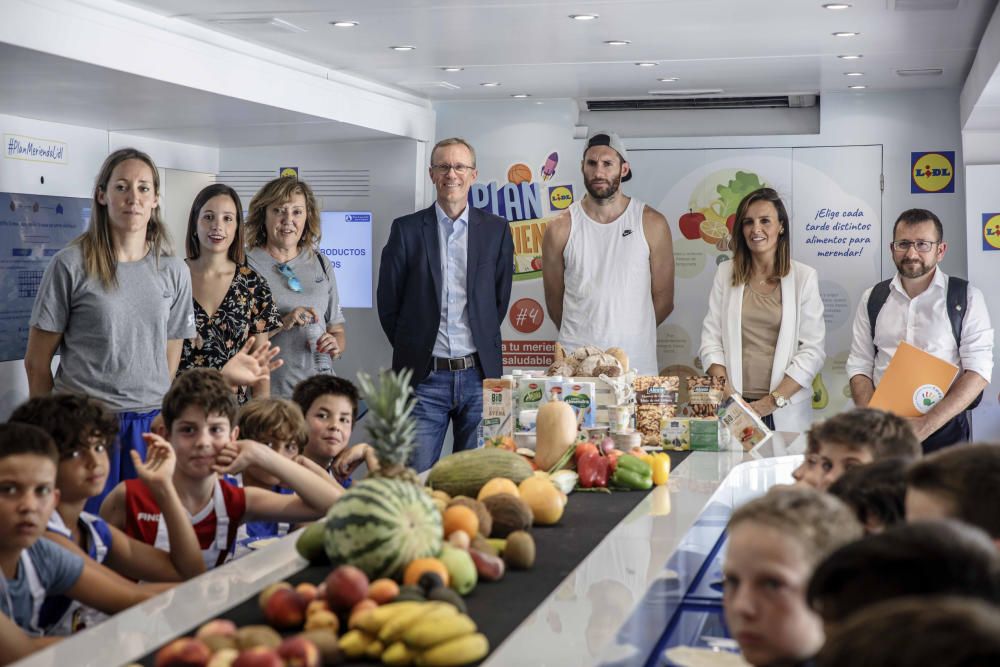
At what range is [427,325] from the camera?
6500mm

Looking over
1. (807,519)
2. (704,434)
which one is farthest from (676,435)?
(807,519)

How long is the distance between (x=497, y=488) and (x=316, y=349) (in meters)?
3.23

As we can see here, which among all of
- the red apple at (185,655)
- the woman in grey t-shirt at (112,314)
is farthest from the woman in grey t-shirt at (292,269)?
the red apple at (185,655)

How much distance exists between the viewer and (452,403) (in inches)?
255

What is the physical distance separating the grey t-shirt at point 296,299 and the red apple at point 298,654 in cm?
438

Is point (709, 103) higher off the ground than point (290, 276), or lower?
higher

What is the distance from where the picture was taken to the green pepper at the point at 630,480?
3.78 meters

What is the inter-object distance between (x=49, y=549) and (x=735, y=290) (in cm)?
445

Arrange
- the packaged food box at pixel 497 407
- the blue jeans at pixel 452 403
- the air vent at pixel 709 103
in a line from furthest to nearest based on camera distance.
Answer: the air vent at pixel 709 103
the blue jeans at pixel 452 403
the packaged food box at pixel 497 407

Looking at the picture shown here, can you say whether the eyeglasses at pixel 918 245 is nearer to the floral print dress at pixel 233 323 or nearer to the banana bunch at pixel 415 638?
the floral print dress at pixel 233 323

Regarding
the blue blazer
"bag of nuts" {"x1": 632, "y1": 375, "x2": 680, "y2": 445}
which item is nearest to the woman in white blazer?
the blue blazer

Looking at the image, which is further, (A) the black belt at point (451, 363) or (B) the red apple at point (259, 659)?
(A) the black belt at point (451, 363)

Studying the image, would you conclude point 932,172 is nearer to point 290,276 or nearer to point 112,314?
point 290,276

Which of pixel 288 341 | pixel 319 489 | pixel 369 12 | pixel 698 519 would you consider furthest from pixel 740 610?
pixel 288 341
